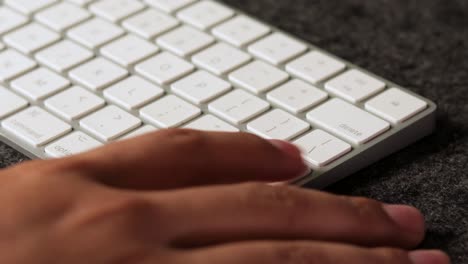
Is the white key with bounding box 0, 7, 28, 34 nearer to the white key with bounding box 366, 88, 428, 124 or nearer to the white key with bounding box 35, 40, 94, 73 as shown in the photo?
the white key with bounding box 35, 40, 94, 73

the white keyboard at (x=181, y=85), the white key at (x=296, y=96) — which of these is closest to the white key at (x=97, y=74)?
the white keyboard at (x=181, y=85)

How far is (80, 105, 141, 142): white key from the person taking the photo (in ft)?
1.93

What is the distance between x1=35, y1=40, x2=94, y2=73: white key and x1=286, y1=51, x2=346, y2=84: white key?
14cm

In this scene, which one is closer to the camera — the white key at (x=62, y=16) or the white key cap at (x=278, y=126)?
the white key cap at (x=278, y=126)

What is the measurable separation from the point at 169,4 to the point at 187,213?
0.32 m

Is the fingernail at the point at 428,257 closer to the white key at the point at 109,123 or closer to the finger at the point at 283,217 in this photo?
the finger at the point at 283,217

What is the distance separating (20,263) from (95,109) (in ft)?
0.64

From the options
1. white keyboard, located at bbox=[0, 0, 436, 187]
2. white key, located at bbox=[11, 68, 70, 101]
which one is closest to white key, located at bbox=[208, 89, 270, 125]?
white keyboard, located at bbox=[0, 0, 436, 187]

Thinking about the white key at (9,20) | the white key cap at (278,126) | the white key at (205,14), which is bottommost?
the white key at (9,20)

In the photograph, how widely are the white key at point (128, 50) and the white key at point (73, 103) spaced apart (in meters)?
0.05

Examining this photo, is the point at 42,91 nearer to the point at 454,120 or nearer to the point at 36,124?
the point at 36,124

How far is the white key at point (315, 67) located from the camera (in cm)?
65

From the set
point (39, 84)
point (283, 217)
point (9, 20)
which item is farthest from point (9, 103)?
point (283, 217)

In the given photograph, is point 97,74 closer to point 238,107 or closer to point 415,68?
point 238,107
